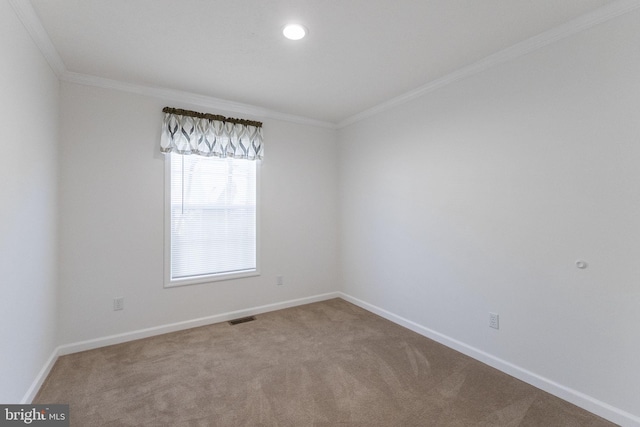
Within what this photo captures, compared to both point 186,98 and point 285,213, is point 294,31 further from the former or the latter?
point 285,213

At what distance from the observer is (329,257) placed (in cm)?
438

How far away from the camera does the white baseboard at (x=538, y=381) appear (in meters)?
1.82

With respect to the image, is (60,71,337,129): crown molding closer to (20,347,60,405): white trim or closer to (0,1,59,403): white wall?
(0,1,59,403): white wall

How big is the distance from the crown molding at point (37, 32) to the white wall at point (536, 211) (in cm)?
A: 321

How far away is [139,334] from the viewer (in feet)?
9.86

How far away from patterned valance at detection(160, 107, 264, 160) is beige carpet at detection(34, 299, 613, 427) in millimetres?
2059

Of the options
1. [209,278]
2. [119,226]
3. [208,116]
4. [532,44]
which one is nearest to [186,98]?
[208,116]

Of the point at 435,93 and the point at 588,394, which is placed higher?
the point at 435,93

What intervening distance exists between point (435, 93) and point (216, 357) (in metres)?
3.36

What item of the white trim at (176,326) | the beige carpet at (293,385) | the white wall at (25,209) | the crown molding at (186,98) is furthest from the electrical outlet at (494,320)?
the white wall at (25,209)

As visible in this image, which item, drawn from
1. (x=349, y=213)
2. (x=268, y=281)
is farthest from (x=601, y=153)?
(x=268, y=281)

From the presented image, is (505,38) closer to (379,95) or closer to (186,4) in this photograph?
(379,95)

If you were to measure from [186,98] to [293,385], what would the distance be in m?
3.10

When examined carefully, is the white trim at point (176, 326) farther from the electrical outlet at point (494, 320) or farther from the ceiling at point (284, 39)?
the ceiling at point (284, 39)
